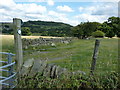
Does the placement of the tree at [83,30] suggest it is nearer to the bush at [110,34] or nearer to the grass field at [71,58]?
the bush at [110,34]

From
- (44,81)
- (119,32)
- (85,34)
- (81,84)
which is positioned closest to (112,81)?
(81,84)

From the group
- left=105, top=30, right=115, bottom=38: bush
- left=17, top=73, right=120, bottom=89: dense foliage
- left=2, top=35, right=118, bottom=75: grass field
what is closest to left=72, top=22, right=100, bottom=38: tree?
left=105, top=30, right=115, bottom=38: bush

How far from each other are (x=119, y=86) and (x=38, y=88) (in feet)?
6.61

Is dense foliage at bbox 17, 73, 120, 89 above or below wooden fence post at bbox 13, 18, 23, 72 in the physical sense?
below

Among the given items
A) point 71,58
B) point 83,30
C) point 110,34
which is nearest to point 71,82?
point 71,58

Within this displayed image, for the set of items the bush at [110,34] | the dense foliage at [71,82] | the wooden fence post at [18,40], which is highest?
the bush at [110,34]

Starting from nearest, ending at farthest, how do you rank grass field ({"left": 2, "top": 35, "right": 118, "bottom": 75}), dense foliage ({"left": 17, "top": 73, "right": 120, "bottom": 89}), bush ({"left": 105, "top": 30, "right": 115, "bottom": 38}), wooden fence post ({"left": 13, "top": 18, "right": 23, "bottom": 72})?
dense foliage ({"left": 17, "top": 73, "right": 120, "bottom": 89}) < wooden fence post ({"left": 13, "top": 18, "right": 23, "bottom": 72}) < grass field ({"left": 2, "top": 35, "right": 118, "bottom": 75}) < bush ({"left": 105, "top": 30, "right": 115, "bottom": 38})

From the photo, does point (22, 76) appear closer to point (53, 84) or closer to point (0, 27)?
point (53, 84)

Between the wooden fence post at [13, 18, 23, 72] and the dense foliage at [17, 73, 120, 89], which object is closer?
the dense foliage at [17, 73, 120, 89]

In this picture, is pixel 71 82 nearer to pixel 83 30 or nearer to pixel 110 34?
pixel 83 30

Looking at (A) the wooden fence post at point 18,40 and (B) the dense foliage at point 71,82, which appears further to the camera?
(A) the wooden fence post at point 18,40

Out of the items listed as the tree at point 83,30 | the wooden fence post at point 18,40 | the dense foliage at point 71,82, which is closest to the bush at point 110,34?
the tree at point 83,30

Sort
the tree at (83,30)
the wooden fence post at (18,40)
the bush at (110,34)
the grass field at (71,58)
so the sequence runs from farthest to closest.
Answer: the bush at (110,34) → the tree at (83,30) → the grass field at (71,58) → the wooden fence post at (18,40)

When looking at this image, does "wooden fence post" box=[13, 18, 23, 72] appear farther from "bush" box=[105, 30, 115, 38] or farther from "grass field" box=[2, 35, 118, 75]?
"bush" box=[105, 30, 115, 38]
